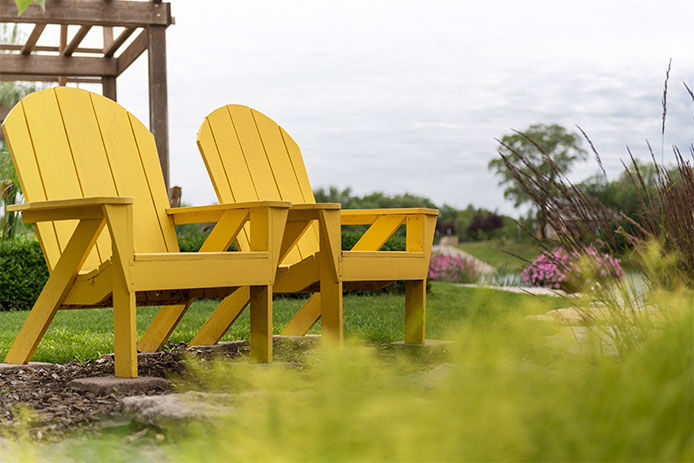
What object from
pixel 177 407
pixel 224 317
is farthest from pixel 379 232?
pixel 177 407

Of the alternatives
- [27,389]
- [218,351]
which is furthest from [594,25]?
[27,389]

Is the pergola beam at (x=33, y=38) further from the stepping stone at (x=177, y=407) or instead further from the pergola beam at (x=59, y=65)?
the stepping stone at (x=177, y=407)

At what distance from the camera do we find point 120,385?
2383mm

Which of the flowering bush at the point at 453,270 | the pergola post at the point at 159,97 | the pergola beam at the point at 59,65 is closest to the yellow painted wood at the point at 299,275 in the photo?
the pergola post at the point at 159,97

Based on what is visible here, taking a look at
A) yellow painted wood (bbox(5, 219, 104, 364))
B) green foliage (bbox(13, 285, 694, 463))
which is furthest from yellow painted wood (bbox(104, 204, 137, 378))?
green foliage (bbox(13, 285, 694, 463))

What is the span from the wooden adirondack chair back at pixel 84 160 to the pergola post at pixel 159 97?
3.94 meters

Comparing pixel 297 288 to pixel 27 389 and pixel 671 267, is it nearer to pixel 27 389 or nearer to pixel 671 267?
pixel 27 389

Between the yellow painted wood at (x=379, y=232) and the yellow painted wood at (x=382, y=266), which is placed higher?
the yellow painted wood at (x=379, y=232)

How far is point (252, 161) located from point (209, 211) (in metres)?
0.62

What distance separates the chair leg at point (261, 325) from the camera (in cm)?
287

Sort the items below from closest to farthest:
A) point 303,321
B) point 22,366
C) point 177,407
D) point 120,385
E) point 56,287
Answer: point 177,407 < point 120,385 < point 56,287 < point 22,366 < point 303,321

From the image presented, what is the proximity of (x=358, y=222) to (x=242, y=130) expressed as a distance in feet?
2.46

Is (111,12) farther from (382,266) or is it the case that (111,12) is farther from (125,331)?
(125,331)

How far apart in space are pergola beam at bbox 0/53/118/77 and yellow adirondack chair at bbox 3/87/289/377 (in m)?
7.10
